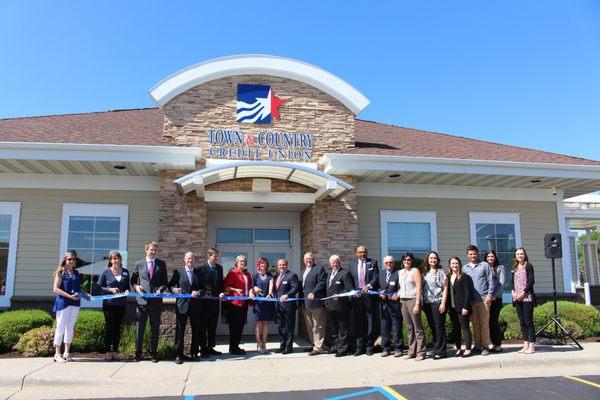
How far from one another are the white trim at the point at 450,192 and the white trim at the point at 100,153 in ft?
14.2

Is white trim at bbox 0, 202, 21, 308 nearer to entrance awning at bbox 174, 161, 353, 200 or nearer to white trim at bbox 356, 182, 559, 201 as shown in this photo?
entrance awning at bbox 174, 161, 353, 200

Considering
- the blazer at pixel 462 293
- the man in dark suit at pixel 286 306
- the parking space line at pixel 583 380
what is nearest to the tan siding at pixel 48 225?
the man in dark suit at pixel 286 306

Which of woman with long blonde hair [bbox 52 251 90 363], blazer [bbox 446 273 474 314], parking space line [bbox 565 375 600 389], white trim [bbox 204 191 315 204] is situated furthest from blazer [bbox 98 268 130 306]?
parking space line [bbox 565 375 600 389]

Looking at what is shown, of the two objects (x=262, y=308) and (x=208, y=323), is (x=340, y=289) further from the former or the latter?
(x=208, y=323)

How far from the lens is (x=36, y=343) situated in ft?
29.5

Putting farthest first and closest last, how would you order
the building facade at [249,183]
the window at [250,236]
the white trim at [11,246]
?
the window at [250,236]
the white trim at [11,246]
the building facade at [249,183]

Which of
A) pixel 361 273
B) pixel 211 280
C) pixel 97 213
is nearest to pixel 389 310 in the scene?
pixel 361 273

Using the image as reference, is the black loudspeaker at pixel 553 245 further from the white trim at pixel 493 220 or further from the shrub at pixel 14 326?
the shrub at pixel 14 326

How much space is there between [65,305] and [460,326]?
6879 millimetres

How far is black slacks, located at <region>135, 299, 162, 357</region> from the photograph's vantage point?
8.74m

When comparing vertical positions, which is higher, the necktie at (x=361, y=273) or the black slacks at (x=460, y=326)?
the necktie at (x=361, y=273)

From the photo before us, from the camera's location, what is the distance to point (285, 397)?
6719 millimetres

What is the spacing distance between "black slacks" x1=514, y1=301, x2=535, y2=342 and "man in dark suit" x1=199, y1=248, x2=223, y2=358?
18.0 feet

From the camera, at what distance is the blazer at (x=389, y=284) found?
9297 mm
